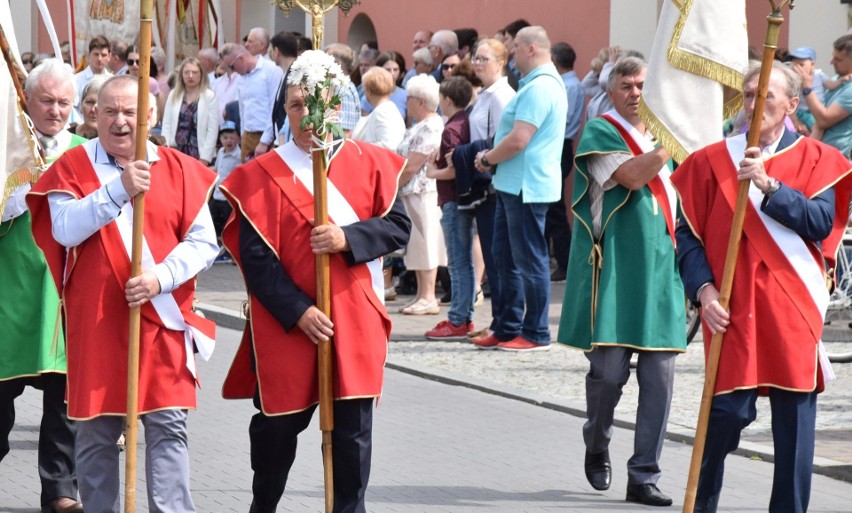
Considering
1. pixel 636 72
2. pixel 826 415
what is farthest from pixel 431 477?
pixel 826 415

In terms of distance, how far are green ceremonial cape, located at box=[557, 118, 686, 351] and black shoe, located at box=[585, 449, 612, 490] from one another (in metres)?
0.49

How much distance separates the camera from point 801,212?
5.84 metres

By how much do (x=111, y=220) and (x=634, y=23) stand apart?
11627mm

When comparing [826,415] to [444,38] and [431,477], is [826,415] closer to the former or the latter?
[431,477]

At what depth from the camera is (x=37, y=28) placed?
104 feet

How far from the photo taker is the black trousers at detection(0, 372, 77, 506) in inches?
279

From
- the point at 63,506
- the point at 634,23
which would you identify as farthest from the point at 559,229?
the point at 63,506

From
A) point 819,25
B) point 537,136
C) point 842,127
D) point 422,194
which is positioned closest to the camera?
point 537,136

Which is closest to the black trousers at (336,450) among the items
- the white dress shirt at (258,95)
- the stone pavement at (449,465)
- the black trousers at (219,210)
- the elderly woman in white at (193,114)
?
the stone pavement at (449,465)

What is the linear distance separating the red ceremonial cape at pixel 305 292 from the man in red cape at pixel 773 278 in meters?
1.20

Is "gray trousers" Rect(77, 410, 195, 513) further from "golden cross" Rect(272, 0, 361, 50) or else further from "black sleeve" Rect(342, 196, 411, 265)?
"golden cross" Rect(272, 0, 361, 50)

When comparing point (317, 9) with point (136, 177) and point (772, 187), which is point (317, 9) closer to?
point (136, 177)

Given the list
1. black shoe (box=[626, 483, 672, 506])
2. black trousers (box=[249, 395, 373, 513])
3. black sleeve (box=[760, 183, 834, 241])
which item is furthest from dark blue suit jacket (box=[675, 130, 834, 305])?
black shoe (box=[626, 483, 672, 506])

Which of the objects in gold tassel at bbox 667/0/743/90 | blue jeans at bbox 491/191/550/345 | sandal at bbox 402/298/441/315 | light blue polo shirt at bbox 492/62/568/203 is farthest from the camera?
sandal at bbox 402/298/441/315
